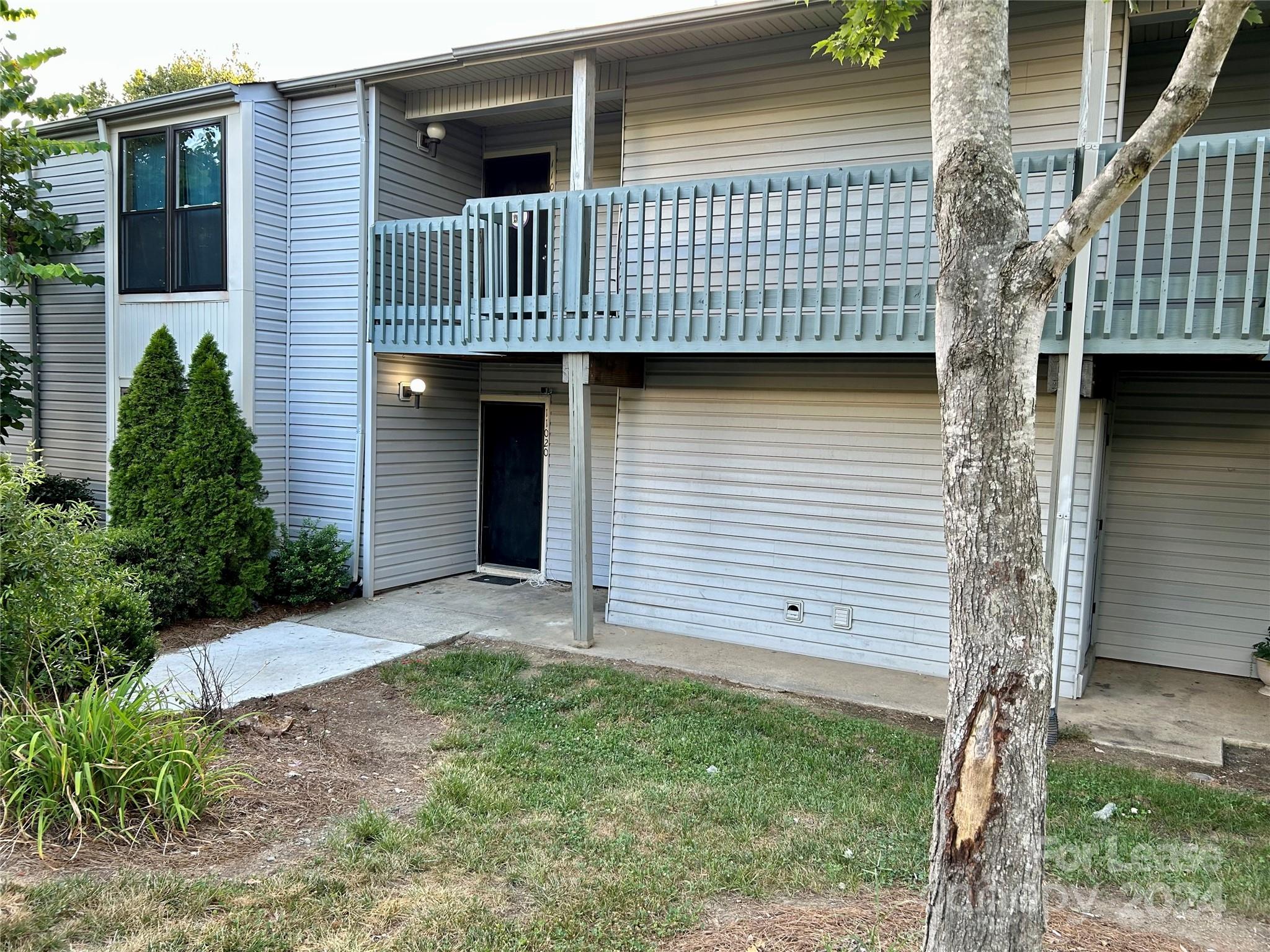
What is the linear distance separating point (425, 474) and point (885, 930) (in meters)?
7.19

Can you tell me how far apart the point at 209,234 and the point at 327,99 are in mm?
1816

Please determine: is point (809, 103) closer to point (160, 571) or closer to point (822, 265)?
point (822, 265)

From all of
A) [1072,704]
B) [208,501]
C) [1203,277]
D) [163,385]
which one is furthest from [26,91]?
[1072,704]

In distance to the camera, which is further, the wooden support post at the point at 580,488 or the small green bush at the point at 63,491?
the small green bush at the point at 63,491

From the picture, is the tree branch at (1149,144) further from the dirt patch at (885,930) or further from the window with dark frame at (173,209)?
the window with dark frame at (173,209)

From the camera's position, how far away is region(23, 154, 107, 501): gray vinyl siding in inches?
393

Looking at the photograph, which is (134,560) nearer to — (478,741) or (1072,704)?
(478,741)

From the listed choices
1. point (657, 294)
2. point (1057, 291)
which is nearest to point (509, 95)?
point (657, 294)

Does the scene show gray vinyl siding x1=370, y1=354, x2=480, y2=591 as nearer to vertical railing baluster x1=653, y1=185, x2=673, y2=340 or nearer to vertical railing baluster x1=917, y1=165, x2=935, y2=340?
vertical railing baluster x1=653, y1=185, x2=673, y2=340

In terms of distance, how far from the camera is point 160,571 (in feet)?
24.1

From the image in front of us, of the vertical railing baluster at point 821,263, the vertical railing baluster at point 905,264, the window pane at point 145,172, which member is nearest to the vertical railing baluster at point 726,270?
the vertical railing baluster at point 821,263

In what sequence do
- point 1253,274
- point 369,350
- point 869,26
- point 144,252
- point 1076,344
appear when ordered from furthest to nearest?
1. point 144,252
2. point 369,350
3. point 1076,344
4. point 869,26
5. point 1253,274

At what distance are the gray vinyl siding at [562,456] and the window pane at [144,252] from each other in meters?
3.50

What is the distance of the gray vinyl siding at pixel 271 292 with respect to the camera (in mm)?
8414
